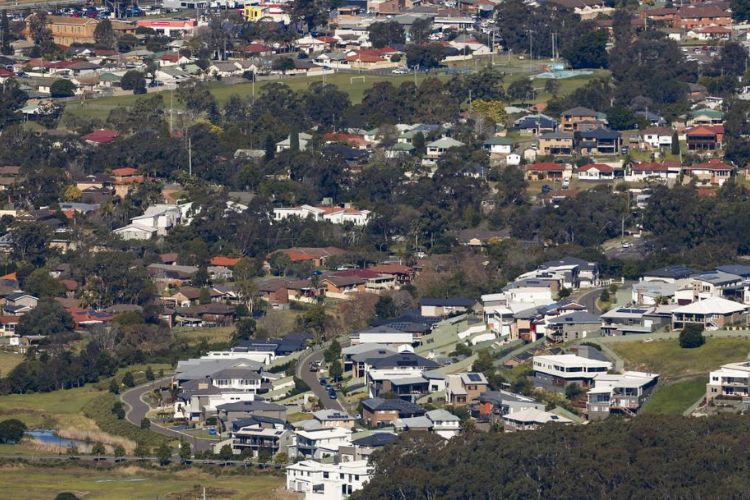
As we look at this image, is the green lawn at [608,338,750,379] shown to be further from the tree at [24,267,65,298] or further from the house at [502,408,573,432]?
the tree at [24,267,65,298]

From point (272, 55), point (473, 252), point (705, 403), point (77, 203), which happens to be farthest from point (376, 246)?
point (272, 55)

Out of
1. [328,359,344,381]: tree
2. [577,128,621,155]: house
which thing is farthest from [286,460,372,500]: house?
[577,128,621,155]: house

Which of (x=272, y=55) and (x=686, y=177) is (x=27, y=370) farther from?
(x=272, y=55)

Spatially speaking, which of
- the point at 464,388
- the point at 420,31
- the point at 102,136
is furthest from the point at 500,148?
the point at 464,388

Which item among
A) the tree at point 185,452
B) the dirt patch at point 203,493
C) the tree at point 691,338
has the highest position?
the tree at point 691,338

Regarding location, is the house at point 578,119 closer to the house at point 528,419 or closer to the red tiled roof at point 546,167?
the red tiled roof at point 546,167

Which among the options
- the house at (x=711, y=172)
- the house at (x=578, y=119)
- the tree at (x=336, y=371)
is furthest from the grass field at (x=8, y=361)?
the house at (x=578, y=119)
